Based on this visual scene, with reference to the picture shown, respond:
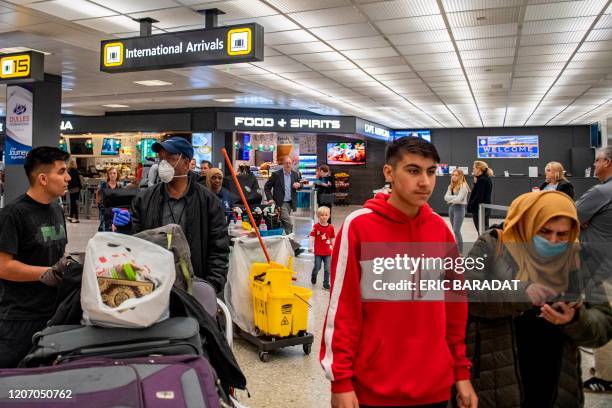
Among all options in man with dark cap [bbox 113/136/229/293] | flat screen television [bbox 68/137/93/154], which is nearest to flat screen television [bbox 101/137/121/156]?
flat screen television [bbox 68/137/93/154]

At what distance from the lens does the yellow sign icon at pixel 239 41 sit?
5.20 meters

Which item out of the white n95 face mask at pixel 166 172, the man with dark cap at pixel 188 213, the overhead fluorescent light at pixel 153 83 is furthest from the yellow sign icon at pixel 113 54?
the overhead fluorescent light at pixel 153 83

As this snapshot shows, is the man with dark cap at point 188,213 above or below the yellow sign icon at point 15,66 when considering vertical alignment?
below

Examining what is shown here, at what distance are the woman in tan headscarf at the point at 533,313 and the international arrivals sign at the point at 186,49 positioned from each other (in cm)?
403

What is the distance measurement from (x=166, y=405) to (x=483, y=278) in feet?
3.48

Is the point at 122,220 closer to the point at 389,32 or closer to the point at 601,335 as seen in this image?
the point at 601,335

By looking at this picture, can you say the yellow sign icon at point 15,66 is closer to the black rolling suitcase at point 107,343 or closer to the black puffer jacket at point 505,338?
the black rolling suitcase at point 107,343


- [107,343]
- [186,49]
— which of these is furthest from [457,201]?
[107,343]

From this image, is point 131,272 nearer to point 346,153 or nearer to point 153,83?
point 153,83

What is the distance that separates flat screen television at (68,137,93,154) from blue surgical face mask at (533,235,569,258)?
1833cm

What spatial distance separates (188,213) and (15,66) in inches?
229

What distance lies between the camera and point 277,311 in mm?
3957

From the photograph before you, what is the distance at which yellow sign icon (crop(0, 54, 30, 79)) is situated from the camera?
7008mm

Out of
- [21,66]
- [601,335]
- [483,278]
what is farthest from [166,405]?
[21,66]
